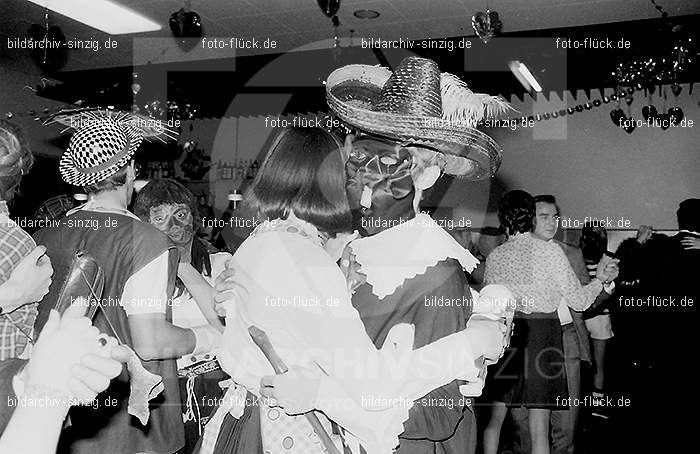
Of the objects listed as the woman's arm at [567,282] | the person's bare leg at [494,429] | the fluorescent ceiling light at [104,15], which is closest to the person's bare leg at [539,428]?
the person's bare leg at [494,429]

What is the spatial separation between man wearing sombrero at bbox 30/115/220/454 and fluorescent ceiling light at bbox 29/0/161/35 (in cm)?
468

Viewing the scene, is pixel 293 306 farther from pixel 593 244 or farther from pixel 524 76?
pixel 524 76

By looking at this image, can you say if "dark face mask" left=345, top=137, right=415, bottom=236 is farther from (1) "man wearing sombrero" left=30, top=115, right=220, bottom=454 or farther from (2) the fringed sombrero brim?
(2) the fringed sombrero brim

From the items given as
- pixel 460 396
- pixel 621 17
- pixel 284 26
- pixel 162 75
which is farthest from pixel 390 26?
pixel 460 396

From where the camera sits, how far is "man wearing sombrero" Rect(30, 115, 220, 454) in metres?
2.06

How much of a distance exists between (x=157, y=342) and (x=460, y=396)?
97 centimetres

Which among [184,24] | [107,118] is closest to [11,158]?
[107,118]

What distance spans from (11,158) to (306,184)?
0.93 m

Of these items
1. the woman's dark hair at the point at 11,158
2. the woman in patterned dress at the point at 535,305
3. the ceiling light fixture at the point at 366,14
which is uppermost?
the ceiling light fixture at the point at 366,14

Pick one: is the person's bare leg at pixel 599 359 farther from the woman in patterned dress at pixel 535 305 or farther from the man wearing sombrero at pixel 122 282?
the man wearing sombrero at pixel 122 282

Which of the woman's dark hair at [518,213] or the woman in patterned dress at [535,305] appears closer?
the woman in patterned dress at [535,305]

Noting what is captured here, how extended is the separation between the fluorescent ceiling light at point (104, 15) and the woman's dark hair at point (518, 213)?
173 inches

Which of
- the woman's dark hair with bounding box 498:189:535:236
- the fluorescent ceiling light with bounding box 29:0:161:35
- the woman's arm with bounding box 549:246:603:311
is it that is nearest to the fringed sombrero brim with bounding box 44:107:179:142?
the woman's dark hair with bounding box 498:189:535:236

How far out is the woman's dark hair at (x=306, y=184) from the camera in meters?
1.64
